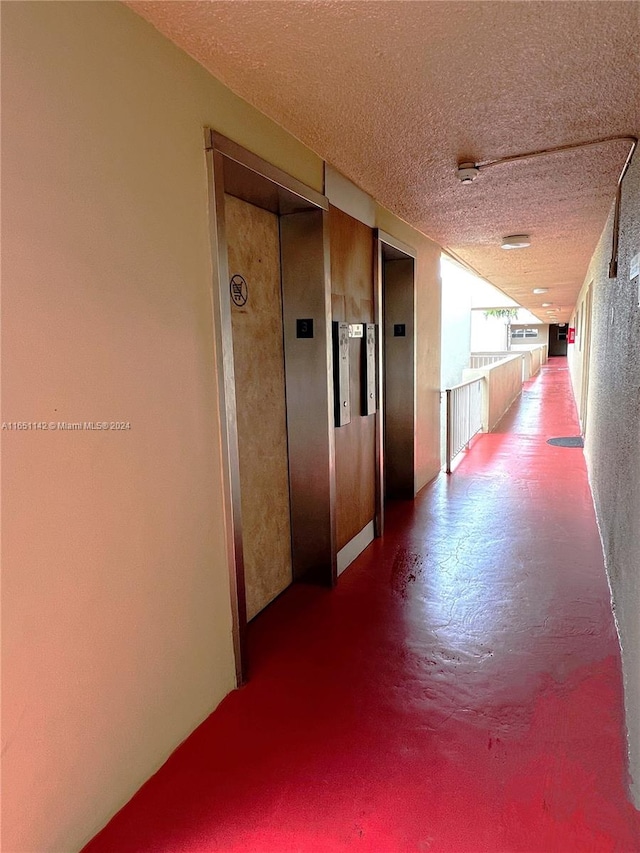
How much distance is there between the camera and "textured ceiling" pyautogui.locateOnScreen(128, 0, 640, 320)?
1.56m

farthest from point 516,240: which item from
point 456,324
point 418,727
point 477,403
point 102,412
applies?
point 456,324

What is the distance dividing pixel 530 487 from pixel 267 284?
350 cm

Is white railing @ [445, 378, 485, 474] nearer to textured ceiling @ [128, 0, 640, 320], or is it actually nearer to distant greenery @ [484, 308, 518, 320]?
textured ceiling @ [128, 0, 640, 320]

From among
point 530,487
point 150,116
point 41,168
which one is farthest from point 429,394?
point 41,168

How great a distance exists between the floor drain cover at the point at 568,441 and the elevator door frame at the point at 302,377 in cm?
498

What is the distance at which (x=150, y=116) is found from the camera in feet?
5.41

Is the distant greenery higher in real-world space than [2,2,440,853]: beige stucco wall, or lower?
higher

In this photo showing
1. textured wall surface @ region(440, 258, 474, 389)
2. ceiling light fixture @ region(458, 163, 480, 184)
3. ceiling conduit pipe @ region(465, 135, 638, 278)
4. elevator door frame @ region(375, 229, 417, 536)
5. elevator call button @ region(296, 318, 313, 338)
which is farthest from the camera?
textured wall surface @ region(440, 258, 474, 389)

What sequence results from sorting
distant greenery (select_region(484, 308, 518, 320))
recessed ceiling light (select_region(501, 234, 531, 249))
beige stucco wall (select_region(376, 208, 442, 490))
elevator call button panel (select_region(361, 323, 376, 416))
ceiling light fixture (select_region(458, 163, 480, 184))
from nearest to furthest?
1. ceiling light fixture (select_region(458, 163, 480, 184))
2. elevator call button panel (select_region(361, 323, 376, 416))
3. recessed ceiling light (select_region(501, 234, 531, 249))
4. beige stucco wall (select_region(376, 208, 442, 490))
5. distant greenery (select_region(484, 308, 518, 320))

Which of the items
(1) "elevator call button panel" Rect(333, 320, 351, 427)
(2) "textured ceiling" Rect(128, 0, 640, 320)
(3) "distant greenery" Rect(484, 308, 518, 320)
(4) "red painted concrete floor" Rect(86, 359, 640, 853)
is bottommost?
(4) "red painted concrete floor" Rect(86, 359, 640, 853)

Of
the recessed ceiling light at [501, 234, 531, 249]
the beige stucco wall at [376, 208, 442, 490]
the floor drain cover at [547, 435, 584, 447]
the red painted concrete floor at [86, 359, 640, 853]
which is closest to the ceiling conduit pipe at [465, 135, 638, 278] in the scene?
the recessed ceiling light at [501, 234, 531, 249]

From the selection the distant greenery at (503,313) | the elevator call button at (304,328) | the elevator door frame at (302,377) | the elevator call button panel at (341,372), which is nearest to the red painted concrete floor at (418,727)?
the elevator door frame at (302,377)

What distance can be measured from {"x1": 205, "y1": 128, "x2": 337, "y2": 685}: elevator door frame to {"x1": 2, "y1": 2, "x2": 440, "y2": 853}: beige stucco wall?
18 centimetres

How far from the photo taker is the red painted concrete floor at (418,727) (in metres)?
1.56
